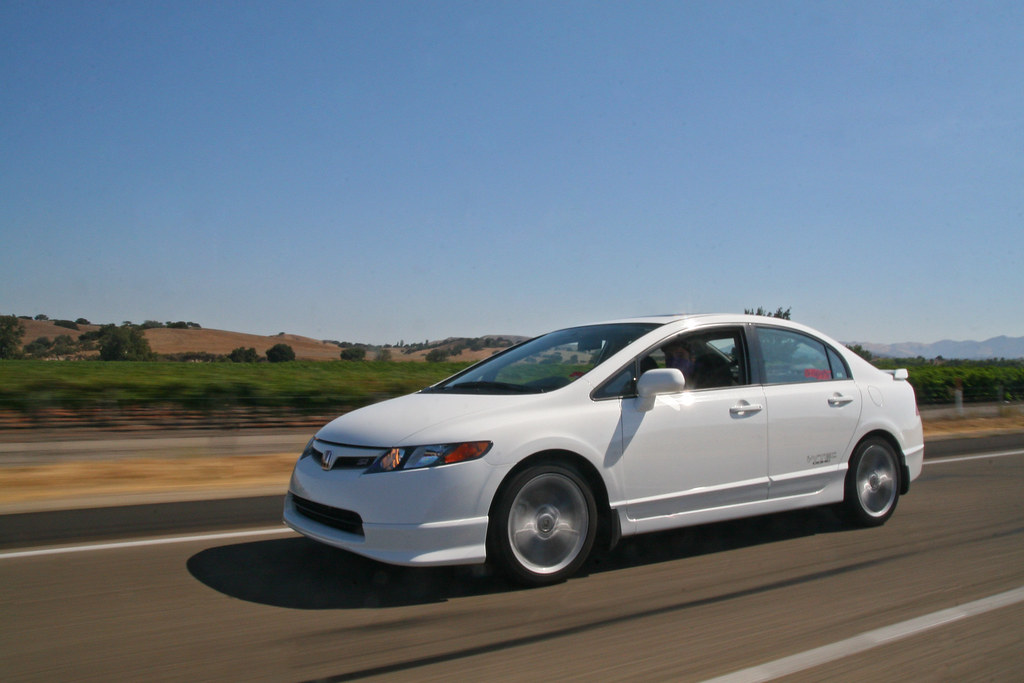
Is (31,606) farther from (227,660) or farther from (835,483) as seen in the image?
(835,483)

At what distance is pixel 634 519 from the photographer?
4.98m

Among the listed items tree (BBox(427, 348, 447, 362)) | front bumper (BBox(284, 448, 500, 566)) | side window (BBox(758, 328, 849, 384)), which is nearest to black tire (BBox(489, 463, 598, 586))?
front bumper (BBox(284, 448, 500, 566))

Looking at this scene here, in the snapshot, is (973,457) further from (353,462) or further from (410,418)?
(353,462)

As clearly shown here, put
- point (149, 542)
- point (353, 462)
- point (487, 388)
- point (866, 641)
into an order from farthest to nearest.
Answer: point (149, 542), point (487, 388), point (353, 462), point (866, 641)

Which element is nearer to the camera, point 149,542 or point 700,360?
point 700,360

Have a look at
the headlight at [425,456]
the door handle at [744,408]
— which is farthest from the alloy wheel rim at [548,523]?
the door handle at [744,408]

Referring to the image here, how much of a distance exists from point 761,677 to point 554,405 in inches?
76.6

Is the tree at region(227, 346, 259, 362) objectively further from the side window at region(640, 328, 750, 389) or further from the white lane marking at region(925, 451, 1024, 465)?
the side window at region(640, 328, 750, 389)

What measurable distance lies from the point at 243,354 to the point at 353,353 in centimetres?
736

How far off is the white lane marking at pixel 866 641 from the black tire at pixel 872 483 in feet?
5.37

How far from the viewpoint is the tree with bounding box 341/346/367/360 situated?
33331 mm

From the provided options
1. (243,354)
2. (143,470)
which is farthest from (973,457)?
(243,354)

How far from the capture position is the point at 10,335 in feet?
122

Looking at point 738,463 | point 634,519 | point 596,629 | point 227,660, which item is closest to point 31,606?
point 227,660
